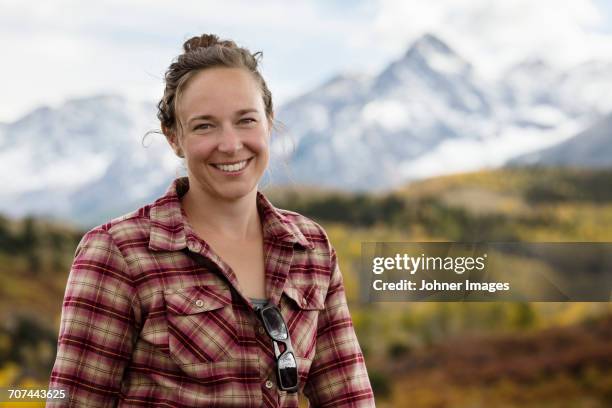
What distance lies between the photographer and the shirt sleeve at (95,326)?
2.34ft

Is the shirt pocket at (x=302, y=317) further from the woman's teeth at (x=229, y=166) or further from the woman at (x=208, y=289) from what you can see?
the woman's teeth at (x=229, y=166)

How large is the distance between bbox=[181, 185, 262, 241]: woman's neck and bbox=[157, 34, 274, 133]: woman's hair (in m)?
0.08

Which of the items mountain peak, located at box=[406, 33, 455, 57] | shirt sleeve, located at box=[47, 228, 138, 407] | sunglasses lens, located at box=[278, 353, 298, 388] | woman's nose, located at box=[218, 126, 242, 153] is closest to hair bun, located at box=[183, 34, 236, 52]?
woman's nose, located at box=[218, 126, 242, 153]

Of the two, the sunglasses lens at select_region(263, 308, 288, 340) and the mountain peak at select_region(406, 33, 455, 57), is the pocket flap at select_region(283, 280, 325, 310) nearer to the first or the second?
the sunglasses lens at select_region(263, 308, 288, 340)

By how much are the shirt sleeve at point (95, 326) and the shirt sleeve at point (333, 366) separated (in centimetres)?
22

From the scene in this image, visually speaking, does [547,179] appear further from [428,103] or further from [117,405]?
[117,405]

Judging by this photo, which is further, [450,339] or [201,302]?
[450,339]

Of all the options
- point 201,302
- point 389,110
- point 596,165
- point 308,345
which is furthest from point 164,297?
point 596,165

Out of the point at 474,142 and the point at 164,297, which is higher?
the point at 474,142

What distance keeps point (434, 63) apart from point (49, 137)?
2042 millimetres

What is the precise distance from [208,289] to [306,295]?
0.37ft

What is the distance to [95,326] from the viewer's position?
28.2 inches

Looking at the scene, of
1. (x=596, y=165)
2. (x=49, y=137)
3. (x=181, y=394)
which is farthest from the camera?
(x=596, y=165)

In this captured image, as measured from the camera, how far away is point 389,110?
407 cm
